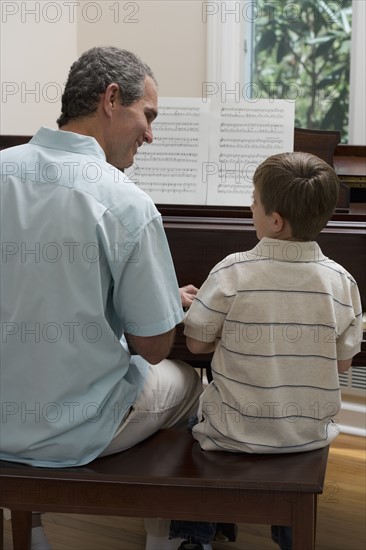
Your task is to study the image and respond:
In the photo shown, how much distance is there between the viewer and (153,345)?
1.97 m

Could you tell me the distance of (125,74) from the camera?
205 cm

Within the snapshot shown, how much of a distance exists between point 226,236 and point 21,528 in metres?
0.97

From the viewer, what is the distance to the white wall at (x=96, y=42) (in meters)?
4.40

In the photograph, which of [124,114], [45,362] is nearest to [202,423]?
[45,362]

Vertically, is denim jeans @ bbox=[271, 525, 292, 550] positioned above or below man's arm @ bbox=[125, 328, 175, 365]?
below

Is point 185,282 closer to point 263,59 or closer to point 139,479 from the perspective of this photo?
point 139,479

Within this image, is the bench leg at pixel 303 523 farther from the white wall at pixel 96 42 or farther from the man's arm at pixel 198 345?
the white wall at pixel 96 42

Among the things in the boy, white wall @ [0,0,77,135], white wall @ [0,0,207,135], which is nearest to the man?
the boy

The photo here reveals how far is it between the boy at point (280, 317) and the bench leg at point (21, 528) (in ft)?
2.59

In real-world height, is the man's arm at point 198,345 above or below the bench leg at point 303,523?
above

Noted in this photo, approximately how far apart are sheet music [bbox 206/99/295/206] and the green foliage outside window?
7.01 ft

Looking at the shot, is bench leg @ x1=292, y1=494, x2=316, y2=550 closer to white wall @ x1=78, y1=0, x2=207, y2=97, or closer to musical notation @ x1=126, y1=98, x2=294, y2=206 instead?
musical notation @ x1=126, y1=98, x2=294, y2=206

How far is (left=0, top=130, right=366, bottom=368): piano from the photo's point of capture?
2.45m

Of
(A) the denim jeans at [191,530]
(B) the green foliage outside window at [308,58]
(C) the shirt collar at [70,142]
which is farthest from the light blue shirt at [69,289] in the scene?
(B) the green foliage outside window at [308,58]
